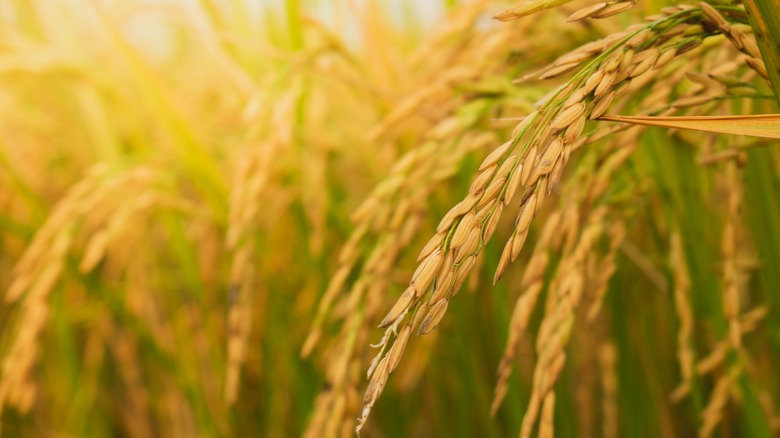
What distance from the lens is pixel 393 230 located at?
672mm

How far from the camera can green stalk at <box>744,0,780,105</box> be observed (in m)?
0.38

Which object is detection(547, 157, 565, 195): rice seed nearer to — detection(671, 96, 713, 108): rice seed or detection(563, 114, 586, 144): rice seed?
detection(563, 114, 586, 144): rice seed

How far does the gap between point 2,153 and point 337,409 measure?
84cm

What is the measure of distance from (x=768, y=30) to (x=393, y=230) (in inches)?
14.4

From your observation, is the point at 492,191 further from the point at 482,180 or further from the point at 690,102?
the point at 690,102

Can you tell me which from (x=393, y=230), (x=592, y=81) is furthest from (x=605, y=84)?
(x=393, y=230)

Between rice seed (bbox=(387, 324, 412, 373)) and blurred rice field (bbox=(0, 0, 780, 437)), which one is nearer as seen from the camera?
rice seed (bbox=(387, 324, 412, 373))

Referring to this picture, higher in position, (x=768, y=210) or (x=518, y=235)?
(x=518, y=235)

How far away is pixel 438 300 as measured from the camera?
1.18 feet

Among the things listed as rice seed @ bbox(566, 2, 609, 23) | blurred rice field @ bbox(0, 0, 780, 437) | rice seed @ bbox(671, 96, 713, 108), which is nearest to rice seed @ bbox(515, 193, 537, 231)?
blurred rice field @ bbox(0, 0, 780, 437)

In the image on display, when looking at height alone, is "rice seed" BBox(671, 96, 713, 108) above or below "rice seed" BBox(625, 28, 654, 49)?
below

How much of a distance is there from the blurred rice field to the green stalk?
0.07ft

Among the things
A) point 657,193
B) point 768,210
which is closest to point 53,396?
point 657,193

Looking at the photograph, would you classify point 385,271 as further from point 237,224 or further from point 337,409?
point 237,224
